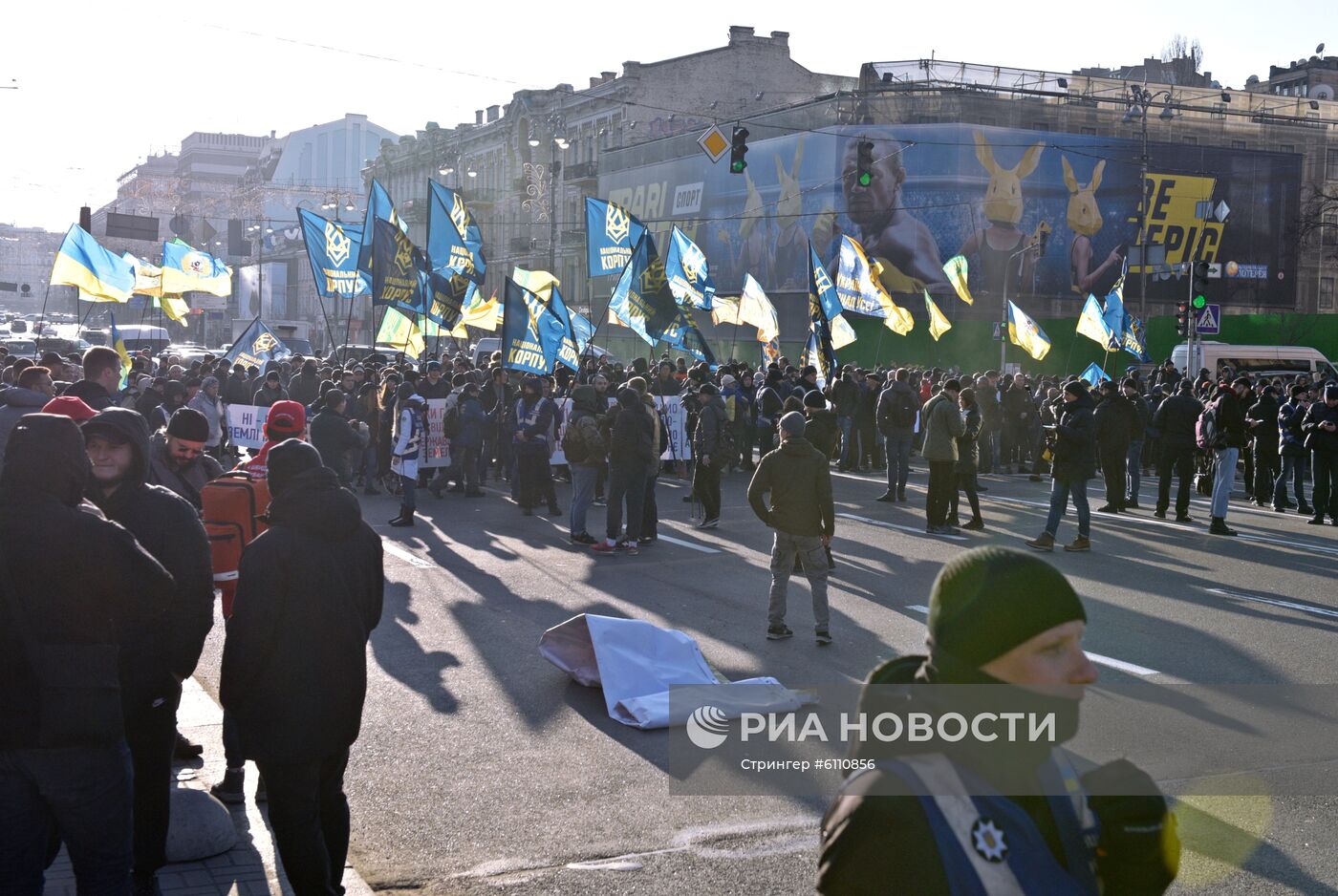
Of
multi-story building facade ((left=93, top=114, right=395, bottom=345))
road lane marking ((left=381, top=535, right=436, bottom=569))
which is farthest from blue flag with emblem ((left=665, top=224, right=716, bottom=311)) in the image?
multi-story building facade ((left=93, top=114, right=395, bottom=345))

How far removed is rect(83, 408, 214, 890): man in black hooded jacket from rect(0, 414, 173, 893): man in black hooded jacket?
817mm

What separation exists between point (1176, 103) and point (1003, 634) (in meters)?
57.0

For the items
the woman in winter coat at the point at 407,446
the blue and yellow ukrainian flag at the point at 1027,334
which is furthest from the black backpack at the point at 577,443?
the blue and yellow ukrainian flag at the point at 1027,334

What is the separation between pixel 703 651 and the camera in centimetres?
930

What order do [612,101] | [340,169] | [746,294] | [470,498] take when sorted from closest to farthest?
[470,498]
[746,294]
[612,101]
[340,169]

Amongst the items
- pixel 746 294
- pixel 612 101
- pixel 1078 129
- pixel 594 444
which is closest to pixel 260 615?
pixel 594 444

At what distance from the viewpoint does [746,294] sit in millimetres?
28094

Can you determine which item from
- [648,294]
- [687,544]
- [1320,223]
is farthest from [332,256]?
[1320,223]

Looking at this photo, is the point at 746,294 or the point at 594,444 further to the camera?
the point at 746,294

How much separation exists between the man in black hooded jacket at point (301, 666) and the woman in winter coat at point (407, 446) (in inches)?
440

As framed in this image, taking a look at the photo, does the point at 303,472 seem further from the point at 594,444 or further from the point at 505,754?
the point at 594,444

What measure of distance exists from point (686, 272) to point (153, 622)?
23311 millimetres

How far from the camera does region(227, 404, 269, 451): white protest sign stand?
20.2 m

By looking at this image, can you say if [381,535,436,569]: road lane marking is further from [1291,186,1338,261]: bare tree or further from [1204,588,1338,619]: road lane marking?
[1291,186,1338,261]: bare tree
